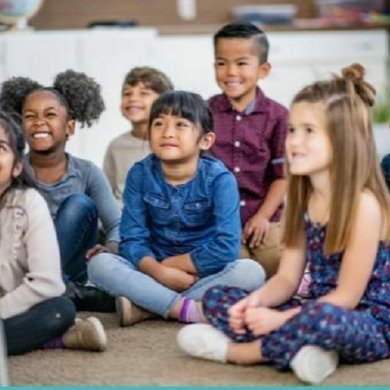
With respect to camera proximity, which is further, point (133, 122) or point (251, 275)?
point (133, 122)

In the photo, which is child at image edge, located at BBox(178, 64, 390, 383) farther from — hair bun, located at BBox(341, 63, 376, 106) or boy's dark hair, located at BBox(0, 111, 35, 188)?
boy's dark hair, located at BBox(0, 111, 35, 188)

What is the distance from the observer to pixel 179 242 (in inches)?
39.9

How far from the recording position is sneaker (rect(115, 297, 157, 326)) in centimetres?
100

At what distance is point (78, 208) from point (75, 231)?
0.08ft

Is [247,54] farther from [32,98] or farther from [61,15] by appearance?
[61,15]

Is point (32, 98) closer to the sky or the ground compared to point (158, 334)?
closer to the sky

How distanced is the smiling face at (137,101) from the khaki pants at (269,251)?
18 cm

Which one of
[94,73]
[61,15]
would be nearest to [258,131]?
[94,73]

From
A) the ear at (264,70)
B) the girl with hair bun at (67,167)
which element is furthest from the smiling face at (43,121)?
the ear at (264,70)

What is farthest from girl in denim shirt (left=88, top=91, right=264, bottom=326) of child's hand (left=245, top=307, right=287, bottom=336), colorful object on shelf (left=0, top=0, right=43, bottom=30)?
colorful object on shelf (left=0, top=0, right=43, bottom=30)

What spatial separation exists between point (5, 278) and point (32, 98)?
17cm

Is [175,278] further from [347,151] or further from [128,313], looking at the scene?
[347,151]

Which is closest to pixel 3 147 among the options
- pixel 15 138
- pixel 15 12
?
pixel 15 138

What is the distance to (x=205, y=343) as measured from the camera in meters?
0.90
